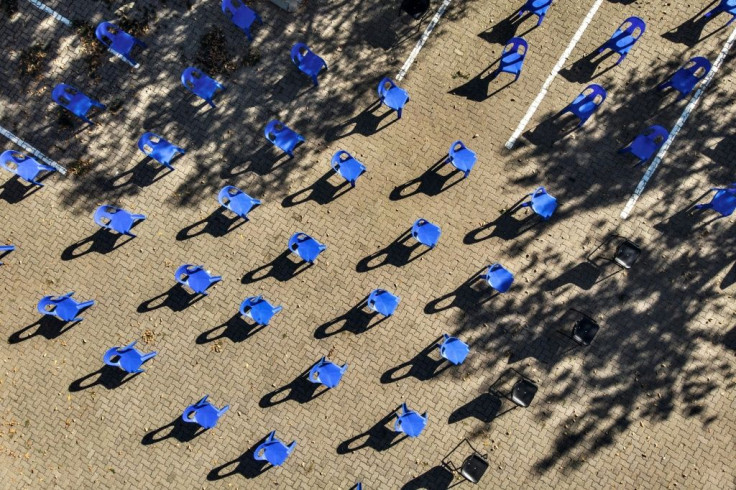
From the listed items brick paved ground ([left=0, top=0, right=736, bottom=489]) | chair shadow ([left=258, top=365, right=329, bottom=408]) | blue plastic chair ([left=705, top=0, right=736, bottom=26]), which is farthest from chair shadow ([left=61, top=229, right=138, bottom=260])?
blue plastic chair ([left=705, top=0, right=736, bottom=26])

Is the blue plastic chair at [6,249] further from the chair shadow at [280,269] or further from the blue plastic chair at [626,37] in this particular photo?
the blue plastic chair at [626,37]

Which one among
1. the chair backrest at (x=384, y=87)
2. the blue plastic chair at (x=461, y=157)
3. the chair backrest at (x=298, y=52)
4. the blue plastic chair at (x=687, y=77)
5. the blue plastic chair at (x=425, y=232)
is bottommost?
the blue plastic chair at (x=425, y=232)

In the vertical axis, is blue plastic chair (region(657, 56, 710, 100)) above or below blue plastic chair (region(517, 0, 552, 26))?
below

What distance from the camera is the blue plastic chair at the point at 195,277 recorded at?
10734 mm

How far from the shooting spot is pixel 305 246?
10.7m

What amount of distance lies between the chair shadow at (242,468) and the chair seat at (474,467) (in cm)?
418

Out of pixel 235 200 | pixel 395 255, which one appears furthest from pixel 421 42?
pixel 235 200

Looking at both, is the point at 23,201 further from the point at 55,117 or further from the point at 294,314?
the point at 294,314

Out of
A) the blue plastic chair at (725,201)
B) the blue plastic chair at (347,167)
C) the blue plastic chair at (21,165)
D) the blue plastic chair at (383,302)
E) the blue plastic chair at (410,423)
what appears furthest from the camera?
the blue plastic chair at (21,165)

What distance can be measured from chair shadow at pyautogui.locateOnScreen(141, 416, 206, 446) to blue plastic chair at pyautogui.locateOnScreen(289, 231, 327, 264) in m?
4.41

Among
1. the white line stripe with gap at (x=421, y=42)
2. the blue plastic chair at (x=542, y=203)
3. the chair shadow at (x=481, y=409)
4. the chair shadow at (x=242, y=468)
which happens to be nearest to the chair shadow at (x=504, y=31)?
the white line stripe with gap at (x=421, y=42)

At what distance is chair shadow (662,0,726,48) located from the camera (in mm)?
11391

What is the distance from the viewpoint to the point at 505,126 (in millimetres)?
11383

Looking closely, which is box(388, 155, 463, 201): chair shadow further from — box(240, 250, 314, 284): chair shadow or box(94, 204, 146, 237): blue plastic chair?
box(94, 204, 146, 237): blue plastic chair
